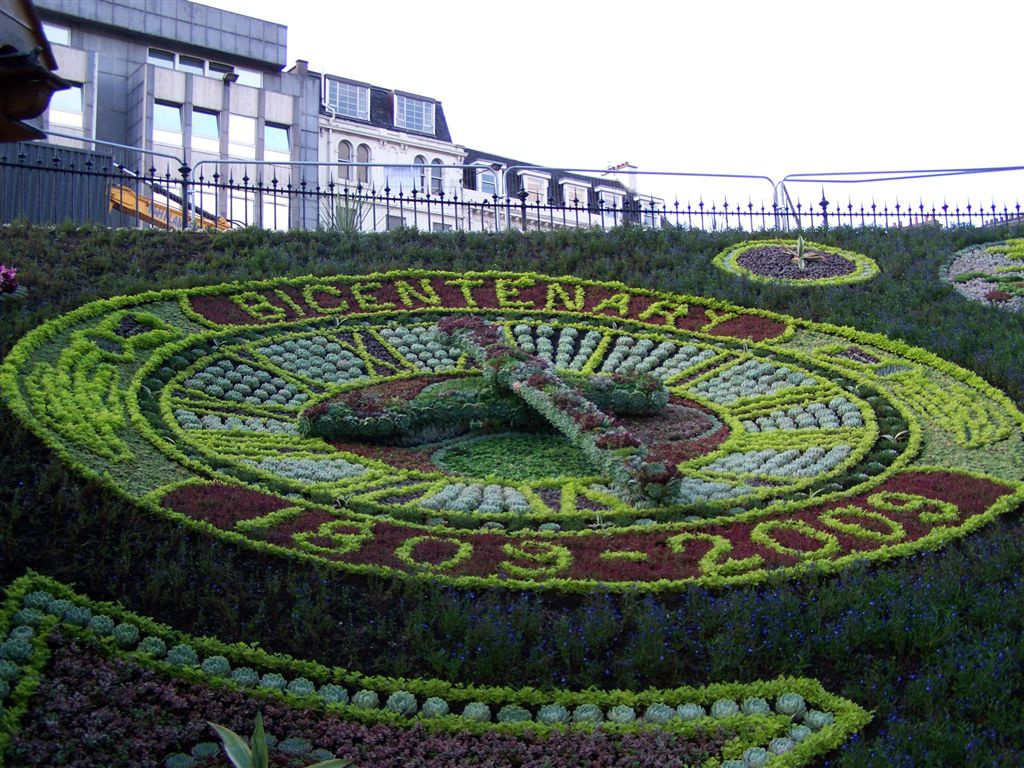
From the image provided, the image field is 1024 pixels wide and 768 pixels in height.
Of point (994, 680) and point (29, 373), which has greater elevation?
point (29, 373)

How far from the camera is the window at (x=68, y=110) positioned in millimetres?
35781

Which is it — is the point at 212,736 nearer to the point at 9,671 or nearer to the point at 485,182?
the point at 9,671

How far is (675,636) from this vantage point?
6148mm

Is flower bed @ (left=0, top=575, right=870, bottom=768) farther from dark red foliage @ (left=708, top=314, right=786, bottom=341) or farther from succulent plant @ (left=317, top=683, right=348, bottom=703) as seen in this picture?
dark red foliage @ (left=708, top=314, right=786, bottom=341)

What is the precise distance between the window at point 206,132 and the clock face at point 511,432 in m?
26.9

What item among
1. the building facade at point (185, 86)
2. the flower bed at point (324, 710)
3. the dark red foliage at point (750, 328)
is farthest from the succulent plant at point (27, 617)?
the building facade at point (185, 86)

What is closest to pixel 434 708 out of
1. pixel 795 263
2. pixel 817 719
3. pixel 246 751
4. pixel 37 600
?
pixel 246 751

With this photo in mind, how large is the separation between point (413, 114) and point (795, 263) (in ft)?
107

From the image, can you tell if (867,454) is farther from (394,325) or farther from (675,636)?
(394,325)

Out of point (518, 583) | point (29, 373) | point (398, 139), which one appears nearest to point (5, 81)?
point (518, 583)

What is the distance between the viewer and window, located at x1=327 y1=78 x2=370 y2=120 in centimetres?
4382

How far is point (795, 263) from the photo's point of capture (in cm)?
1523

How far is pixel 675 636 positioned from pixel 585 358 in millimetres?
6327

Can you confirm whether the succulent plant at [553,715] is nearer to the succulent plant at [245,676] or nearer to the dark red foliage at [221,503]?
the succulent plant at [245,676]
